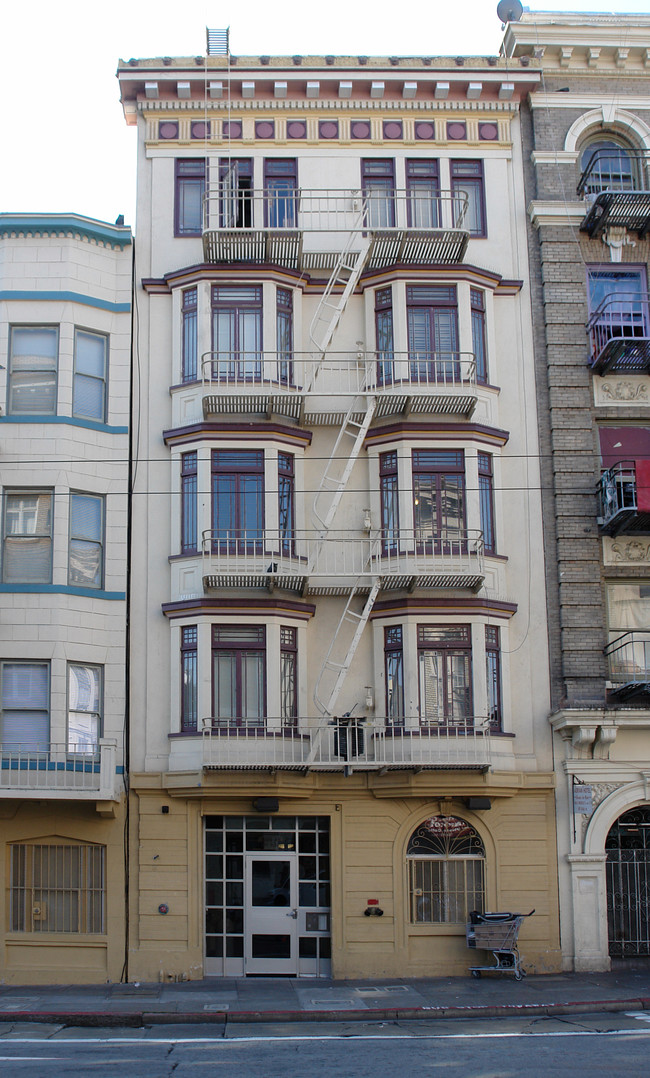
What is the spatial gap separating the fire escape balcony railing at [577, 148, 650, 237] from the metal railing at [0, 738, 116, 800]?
14276mm

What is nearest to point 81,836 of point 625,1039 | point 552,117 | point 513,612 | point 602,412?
point 513,612

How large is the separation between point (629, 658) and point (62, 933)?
38.9 feet

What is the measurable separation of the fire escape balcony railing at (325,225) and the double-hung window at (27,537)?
236 inches

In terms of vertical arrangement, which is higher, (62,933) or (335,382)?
(335,382)

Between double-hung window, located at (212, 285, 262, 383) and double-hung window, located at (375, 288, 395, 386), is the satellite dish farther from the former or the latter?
double-hung window, located at (212, 285, 262, 383)

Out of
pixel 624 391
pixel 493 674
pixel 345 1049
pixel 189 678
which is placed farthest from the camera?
pixel 624 391

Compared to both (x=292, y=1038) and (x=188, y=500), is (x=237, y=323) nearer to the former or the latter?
(x=188, y=500)

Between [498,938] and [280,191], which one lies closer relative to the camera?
[498,938]

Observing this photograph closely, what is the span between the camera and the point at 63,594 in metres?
22.7

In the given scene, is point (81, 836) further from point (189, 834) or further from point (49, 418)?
point (49, 418)

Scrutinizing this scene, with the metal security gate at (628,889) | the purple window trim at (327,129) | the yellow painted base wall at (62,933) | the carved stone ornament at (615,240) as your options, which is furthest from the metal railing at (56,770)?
the carved stone ornament at (615,240)

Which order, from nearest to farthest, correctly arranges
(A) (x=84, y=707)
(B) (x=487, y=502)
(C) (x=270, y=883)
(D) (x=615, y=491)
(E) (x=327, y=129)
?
(C) (x=270, y=883)
(A) (x=84, y=707)
(D) (x=615, y=491)
(B) (x=487, y=502)
(E) (x=327, y=129)

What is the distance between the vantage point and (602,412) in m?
24.7

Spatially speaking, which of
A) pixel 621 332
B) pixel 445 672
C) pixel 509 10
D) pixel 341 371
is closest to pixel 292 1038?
pixel 445 672
